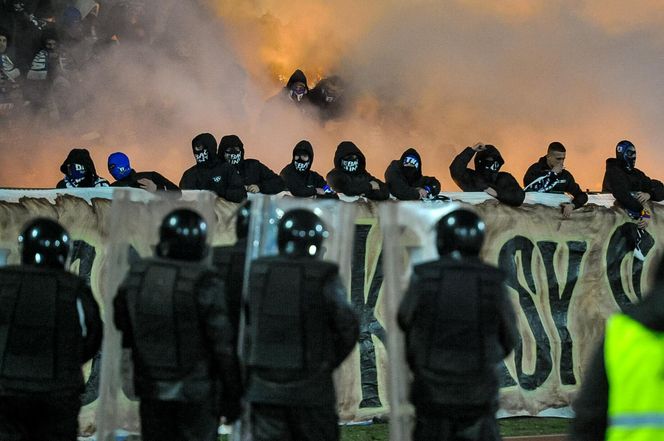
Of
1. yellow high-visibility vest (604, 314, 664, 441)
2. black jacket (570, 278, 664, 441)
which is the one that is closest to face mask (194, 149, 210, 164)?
black jacket (570, 278, 664, 441)

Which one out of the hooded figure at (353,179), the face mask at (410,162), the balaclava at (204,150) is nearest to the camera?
the hooded figure at (353,179)

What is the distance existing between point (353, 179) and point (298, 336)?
3.70 meters

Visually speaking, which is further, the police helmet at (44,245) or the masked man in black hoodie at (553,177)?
the masked man in black hoodie at (553,177)

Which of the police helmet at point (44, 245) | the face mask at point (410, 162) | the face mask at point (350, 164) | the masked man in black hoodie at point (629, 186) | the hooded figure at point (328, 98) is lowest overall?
the police helmet at point (44, 245)

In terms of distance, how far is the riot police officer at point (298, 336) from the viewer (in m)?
4.79

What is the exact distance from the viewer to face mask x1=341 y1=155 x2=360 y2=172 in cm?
859

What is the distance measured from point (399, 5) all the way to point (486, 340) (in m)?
11.6

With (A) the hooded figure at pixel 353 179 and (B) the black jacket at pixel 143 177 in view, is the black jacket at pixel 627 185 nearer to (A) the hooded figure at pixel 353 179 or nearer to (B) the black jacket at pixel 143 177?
(A) the hooded figure at pixel 353 179

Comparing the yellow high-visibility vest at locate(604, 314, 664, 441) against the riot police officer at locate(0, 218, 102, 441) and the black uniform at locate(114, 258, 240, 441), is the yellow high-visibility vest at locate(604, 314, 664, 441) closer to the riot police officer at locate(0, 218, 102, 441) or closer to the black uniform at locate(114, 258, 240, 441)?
the black uniform at locate(114, 258, 240, 441)

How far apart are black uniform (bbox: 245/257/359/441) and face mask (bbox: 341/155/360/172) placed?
380 cm

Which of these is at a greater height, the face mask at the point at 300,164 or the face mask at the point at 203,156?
the face mask at the point at 203,156

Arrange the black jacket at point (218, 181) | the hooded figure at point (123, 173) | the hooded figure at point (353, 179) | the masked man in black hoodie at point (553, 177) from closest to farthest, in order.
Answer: the black jacket at point (218, 181)
the hooded figure at point (353, 179)
the hooded figure at point (123, 173)
the masked man in black hoodie at point (553, 177)

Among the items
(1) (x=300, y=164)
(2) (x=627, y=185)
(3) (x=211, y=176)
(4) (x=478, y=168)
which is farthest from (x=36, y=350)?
(2) (x=627, y=185)

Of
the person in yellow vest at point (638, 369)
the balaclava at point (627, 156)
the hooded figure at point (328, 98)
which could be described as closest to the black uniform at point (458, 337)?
the person in yellow vest at point (638, 369)
